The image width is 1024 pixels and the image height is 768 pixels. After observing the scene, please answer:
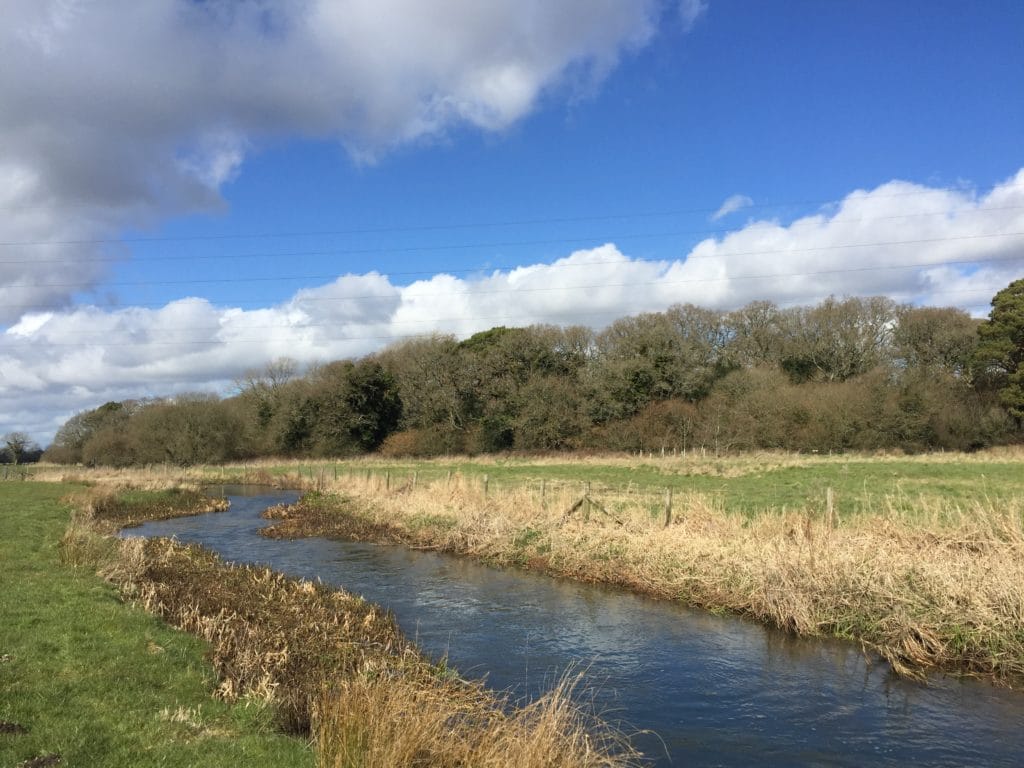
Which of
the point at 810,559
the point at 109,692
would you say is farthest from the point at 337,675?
the point at 810,559

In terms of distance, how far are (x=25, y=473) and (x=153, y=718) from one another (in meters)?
51.6

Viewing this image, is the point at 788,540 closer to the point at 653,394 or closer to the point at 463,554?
the point at 463,554

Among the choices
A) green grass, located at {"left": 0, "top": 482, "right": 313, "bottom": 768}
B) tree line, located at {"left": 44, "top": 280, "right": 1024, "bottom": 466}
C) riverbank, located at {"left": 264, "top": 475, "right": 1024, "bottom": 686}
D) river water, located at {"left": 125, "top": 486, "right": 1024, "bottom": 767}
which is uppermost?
tree line, located at {"left": 44, "top": 280, "right": 1024, "bottom": 466}

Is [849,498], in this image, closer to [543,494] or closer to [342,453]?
[543,494]

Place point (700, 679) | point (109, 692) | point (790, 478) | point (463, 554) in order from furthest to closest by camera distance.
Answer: point (790, 478) → point (463, 554) → point (700, 679) → point (109, 692)

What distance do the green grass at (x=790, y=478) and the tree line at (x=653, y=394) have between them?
608 cm

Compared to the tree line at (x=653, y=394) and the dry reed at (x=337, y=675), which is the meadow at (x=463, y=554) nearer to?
the dry reed at (x=337, y=675)

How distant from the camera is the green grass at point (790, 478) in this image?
22.5 metres

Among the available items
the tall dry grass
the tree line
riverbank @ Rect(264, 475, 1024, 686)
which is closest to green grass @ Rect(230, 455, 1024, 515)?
riverbank @ Rect(264, 475, 1024, 686)

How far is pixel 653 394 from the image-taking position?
5253 cm

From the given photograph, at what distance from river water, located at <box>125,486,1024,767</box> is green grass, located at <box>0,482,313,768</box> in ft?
13.8

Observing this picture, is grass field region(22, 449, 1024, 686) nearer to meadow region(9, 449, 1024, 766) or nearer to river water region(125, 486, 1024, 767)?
meadow region(9, 449, 1024, 766)

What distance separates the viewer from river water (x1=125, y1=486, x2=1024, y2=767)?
8656mm

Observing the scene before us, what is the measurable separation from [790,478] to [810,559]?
18.5 metres
